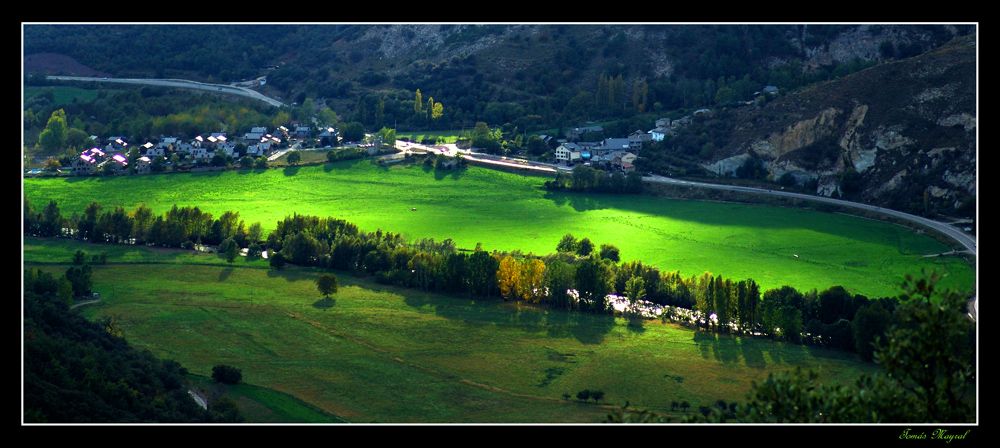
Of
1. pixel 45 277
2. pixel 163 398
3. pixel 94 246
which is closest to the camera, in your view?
pixel 163 398

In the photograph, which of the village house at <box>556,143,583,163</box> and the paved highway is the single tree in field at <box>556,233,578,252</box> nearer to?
the paved highway

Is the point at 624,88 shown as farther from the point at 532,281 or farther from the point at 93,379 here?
the point at 93,379

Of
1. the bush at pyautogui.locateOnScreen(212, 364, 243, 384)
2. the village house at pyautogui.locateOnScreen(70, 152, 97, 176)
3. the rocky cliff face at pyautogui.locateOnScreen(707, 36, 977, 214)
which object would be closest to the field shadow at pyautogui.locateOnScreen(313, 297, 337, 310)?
the bush at pyautogui.locateOnScreen(212, 364, 243, 384)

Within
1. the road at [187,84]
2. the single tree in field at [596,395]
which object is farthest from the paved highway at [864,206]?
the road at [187,84]

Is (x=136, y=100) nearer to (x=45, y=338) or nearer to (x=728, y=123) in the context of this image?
(x=728, y=123)

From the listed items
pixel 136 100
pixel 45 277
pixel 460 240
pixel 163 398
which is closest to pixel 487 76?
pixel 136 100
